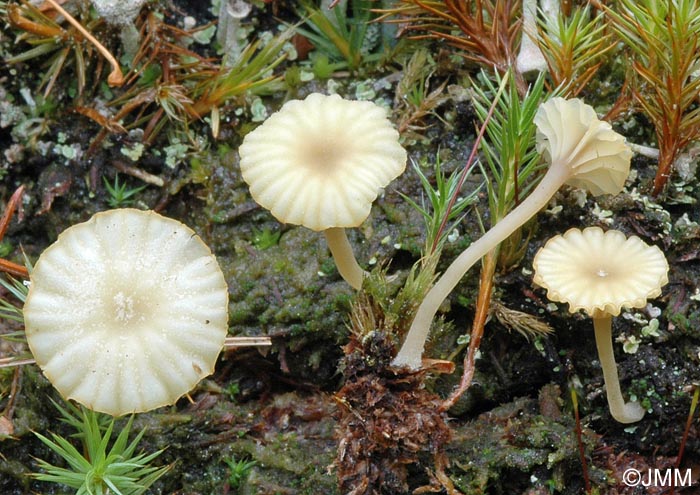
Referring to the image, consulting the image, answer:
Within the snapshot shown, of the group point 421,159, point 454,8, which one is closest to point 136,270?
point 421,159

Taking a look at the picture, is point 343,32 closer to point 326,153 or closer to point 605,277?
point 326,153

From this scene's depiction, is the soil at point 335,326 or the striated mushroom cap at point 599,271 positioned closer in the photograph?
the striated mushroom cap at point 599,271

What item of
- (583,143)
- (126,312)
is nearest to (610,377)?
(583,143)

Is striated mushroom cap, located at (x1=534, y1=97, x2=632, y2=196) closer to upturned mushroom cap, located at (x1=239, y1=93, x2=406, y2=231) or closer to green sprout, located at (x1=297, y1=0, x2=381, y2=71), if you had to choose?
upturned mushroom cap, located at (x1=239, y1=93, x2=406, y2=231)

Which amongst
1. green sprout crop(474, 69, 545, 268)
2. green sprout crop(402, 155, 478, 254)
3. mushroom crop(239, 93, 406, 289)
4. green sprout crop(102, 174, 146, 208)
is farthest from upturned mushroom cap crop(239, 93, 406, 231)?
green sprout crop(102, 174, 146, 208)

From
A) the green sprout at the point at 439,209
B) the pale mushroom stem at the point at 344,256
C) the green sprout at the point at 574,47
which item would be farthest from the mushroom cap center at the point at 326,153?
the green sprout at the point at 574,47

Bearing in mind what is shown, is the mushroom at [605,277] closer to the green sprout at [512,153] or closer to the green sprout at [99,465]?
the green sprout at [512,153]
